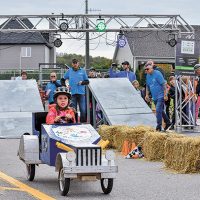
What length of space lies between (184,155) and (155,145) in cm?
207

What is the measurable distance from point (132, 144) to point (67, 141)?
5547 mm

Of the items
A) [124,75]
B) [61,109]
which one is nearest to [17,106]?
[124,75]

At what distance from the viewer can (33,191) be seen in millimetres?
10875

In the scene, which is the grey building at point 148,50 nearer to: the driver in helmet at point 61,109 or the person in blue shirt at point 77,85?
the person in blue shirt at point 77,85

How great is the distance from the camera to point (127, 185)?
11578mm

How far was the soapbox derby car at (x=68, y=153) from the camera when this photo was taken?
10406 mm

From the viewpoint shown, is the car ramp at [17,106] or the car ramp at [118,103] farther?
the car ramp at [118,103]

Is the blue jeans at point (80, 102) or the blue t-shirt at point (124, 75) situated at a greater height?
the blue t-shirt at point (124, 75)

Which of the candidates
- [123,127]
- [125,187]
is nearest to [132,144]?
[123,127]

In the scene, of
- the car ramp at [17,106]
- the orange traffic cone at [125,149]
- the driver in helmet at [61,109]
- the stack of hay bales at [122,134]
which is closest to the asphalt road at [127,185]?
the driver in helmet at [61,109]

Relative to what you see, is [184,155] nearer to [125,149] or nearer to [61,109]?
[61,109]

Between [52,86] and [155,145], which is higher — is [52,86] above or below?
above

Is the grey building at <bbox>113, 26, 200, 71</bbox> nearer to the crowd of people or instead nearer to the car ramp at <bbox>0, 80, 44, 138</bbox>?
the crowd of people

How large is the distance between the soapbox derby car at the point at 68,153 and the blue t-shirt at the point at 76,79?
10.3 metres
